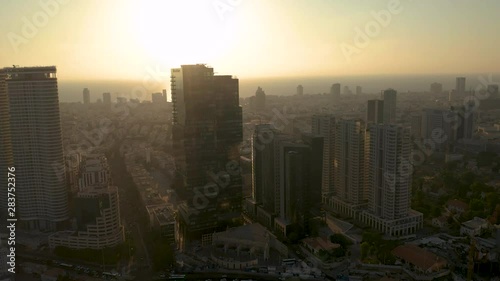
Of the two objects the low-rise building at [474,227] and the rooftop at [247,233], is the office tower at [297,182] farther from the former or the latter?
the low-rise building at [474,227]

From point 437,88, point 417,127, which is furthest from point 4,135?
point 437,88

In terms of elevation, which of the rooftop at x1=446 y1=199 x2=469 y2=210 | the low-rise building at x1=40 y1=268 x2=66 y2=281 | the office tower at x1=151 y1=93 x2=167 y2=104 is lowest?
the low-rise building at x1=40 y1=268 x2=66 y2=281

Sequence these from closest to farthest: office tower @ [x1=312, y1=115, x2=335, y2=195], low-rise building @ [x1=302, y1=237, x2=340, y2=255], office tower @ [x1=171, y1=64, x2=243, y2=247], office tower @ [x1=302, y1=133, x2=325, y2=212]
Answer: low-rise building @ [x1=302, y1=237, x2=340, y2=255] < office tower @ [x1=171, y1=64, x2=243, y2=247] < office tower @ [x1=302, y1=133, x2=325, y2=212] < office tower @ [x1=312, y1=115, x2=335, y2=195]

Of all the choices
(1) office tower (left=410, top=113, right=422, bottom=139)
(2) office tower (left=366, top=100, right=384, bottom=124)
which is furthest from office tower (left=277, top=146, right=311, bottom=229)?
(1) office tower (left=410, top=113, right=422, bottom=139)

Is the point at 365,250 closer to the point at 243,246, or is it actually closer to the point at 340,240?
the point at 340,240

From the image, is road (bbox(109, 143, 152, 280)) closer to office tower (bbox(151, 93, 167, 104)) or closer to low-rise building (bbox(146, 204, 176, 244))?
low-rise building (bbox(146, 204, 176, 244))

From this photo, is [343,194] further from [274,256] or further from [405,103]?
[405,103]

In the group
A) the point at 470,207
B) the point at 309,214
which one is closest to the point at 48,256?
the point at 309,214

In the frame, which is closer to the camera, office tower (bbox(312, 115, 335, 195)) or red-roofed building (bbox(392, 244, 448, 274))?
red-roofed building (bbox(392, 244, 448, 274))
